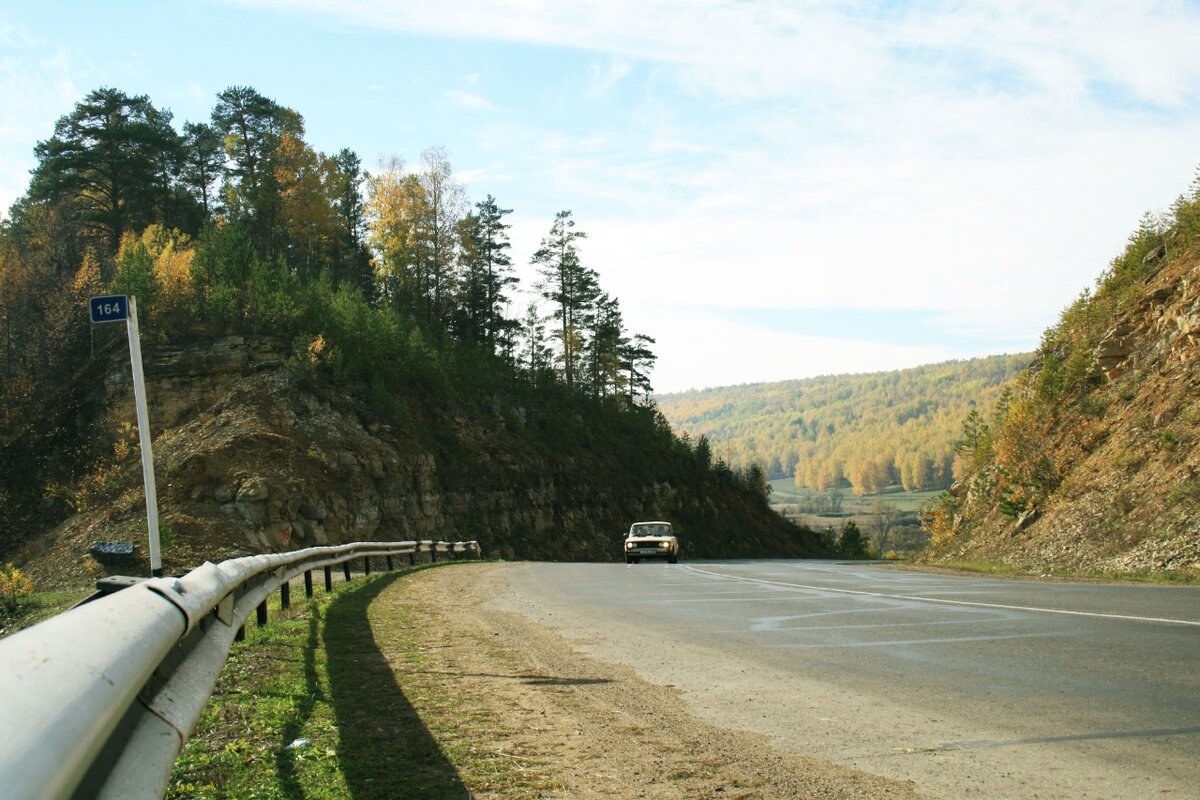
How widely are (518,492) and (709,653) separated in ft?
156

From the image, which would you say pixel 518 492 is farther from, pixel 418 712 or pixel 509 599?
pixel 418 712

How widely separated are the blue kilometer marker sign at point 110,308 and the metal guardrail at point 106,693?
8.22 meters

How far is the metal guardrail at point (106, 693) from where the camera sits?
5.74 feet

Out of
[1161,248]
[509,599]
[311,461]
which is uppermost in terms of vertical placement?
[1161,248]

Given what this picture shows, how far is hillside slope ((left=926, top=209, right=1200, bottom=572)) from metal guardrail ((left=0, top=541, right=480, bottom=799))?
67.2ft

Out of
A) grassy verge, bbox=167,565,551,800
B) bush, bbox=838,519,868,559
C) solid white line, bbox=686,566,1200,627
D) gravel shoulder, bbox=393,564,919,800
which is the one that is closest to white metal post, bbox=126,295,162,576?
grassy verge, bbox=167,565,551,800

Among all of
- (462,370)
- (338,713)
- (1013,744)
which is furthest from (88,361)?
(1013,744)

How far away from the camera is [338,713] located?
6.84 meters

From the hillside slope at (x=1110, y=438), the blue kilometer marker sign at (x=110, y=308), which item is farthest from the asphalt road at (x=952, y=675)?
the hillside slope at (x=1110, y=438)

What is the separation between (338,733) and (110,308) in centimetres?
806

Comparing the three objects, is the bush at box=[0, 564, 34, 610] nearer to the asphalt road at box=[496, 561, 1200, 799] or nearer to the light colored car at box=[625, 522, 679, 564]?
the asphalt road at box=[496, 561, 1200, 799]

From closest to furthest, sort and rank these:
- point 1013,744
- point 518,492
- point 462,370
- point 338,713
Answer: point 1013,744, point 338,713, point 518,492, point 462,370

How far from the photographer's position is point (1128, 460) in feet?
82.4

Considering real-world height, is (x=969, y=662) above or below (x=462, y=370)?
below
